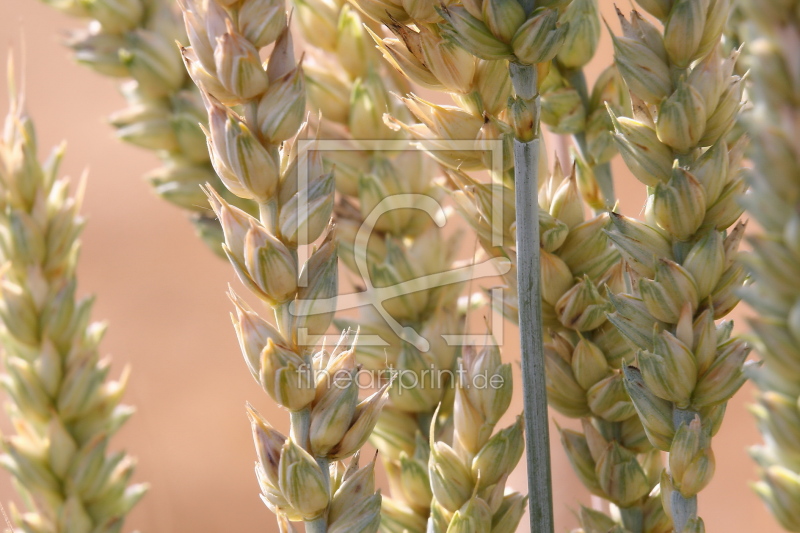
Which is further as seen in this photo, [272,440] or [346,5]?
[346,5]

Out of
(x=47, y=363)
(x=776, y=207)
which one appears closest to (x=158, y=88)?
(x=47, y=363)

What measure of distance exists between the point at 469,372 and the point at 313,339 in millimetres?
87

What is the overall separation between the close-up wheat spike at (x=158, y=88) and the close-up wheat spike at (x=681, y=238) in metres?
0.28

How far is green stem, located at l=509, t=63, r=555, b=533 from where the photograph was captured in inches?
11.5

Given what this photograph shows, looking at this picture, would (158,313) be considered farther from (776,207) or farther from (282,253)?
(776,207)

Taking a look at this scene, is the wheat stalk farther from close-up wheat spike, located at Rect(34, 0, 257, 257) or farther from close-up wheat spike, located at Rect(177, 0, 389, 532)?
close-up wheat spike, located at Rect(34, 0, 257, 257)

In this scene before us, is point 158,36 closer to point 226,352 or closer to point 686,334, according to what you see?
point 686,334

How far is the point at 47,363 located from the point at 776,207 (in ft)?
1.17

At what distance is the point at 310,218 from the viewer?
0.28 m

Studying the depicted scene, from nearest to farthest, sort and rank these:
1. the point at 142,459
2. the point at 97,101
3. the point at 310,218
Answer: the point at 310,218 < the point at 142,459 < the point at 97,101

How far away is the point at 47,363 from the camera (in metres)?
0.41

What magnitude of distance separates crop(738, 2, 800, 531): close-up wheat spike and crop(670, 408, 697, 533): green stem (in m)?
0.10

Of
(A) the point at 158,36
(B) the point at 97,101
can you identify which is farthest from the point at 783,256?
(B) the point at 97,101

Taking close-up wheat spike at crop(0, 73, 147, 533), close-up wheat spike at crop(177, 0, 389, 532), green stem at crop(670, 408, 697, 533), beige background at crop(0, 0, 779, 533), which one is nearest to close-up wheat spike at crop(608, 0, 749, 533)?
green stem at crop(670, 408, 697, 533)
